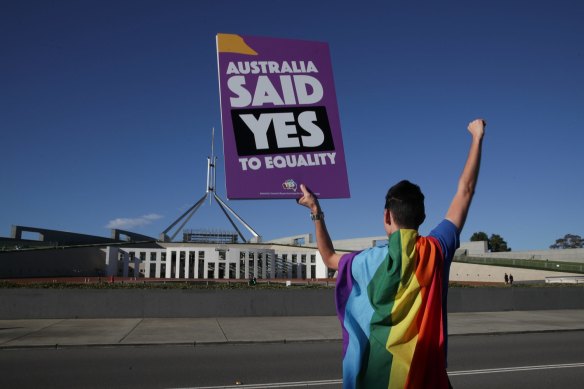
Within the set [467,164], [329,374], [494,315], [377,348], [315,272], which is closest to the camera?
[377,348]

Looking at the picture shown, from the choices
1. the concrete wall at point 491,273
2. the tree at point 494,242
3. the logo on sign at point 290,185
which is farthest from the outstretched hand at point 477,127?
the tree at point 494,242

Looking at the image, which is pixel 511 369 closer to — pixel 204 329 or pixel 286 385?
pixel 286 385

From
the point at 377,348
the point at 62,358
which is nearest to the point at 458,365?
the point at 62,358

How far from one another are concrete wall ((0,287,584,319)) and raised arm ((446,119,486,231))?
56.8 feet

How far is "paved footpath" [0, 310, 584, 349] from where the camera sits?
498 inches

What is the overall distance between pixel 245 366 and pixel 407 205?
828 cm

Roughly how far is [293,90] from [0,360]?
9961 mm

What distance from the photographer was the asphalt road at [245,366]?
831 cm

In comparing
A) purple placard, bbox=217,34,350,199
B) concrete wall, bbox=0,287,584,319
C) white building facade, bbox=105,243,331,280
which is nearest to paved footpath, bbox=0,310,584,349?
concrete wall, bbox=0,287,584,319

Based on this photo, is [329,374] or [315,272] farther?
[315,272]

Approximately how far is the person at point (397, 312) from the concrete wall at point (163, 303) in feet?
57.1

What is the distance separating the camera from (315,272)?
5741cm

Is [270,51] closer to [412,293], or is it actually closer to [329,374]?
[412,293]

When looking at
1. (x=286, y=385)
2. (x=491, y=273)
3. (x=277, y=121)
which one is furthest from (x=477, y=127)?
(x=491, y=273)
